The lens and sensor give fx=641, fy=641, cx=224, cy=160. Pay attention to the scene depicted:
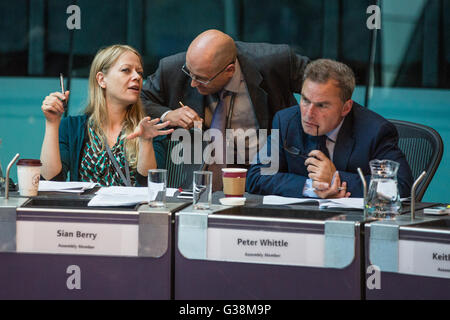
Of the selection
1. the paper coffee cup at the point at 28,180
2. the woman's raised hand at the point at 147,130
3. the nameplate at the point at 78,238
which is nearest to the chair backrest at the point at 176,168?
the woman's raised hand at the point at 147,130

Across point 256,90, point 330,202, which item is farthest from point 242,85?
point 330,202

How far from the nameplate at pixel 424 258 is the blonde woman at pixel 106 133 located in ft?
4.30

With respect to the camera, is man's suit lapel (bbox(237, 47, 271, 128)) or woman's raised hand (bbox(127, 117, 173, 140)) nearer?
woman's raised hand (bbox(127, 117, 173, 140))

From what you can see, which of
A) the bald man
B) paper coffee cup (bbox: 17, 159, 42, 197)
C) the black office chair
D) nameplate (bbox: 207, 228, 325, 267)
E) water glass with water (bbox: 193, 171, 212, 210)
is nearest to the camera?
nameplate (bbox: 207, 228, 325, 267)

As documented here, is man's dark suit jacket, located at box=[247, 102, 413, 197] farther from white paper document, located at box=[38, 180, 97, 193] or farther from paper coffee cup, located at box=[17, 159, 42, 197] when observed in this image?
paper coffee cup, located at box=[17, 159, 42, 197]

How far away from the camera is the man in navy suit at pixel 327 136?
2.55 metres

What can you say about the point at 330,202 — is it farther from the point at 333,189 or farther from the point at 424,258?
the point at 424,258

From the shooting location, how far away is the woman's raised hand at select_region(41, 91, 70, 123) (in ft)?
8.73

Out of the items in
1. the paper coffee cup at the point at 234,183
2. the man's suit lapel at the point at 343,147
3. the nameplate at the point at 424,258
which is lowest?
the nameplate at the point at 424,258

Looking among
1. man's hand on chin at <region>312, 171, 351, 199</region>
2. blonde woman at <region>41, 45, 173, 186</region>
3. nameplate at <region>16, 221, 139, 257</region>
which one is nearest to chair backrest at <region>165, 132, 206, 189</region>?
blonde woman at <region>41, 45, 173, 186</region>

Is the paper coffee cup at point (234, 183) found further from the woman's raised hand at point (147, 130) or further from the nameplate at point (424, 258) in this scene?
the nameplate at point (424, 258)

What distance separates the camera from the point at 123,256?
1.79 meters

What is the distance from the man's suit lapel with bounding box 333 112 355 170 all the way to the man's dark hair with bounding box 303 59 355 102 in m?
0.14
